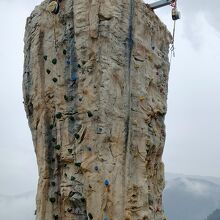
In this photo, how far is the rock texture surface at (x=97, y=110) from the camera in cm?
1695

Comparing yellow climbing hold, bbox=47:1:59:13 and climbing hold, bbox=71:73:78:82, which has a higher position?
yellow climbing hold, bbox=47:1:59:13

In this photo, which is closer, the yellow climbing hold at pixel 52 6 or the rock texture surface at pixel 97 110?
the rock texture surface at pixel 97 110

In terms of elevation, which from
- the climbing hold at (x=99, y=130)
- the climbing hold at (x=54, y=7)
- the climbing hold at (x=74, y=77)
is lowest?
the climbing hold at (x=99, y=130)

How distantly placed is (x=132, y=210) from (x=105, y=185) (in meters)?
1.26

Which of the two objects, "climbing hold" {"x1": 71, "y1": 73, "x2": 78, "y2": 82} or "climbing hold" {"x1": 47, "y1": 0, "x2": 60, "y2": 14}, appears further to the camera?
"climbing hold" {"x1": 47, "y1": 0, "x2": 60, "y2": 14}

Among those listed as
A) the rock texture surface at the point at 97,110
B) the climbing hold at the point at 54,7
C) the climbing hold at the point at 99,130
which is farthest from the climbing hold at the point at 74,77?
the climbing hold at the point at 54,7

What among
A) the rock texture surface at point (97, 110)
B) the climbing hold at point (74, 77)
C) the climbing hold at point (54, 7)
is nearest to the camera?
the rock texture surface at point (97, 110)

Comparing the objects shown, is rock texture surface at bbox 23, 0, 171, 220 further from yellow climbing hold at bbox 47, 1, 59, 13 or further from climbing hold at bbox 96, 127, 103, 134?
yellow climbing hold at bbox 47, 1, 59, 13

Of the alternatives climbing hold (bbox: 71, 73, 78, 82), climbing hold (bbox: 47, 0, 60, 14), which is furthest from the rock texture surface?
climbing hold (bbox: 47, 0, 60, 14)

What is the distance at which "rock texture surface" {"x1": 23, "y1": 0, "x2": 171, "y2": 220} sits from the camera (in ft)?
55.6

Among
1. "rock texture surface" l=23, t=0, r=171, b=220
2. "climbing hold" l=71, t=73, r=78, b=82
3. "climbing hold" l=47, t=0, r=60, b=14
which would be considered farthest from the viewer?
"climbing hold" l=47, t=0, r=60, b=14


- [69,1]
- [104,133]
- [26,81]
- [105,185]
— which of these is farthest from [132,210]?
[69,1]

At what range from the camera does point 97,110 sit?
17.2m

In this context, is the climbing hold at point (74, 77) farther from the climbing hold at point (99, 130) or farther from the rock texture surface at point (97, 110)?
the climbing hold at point (99, 130)
